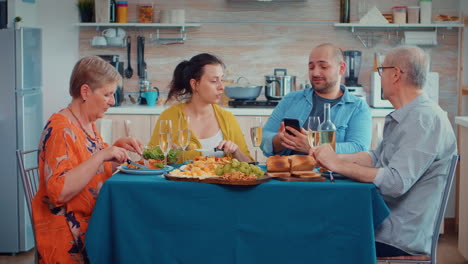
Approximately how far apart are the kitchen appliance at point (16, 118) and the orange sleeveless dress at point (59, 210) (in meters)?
1.92

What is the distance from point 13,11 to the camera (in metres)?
4.38

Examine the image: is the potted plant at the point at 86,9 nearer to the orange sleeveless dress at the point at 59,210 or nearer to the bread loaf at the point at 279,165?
the orange sleeveless dress at the point at 59,210

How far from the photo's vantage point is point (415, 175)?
2.52 meters

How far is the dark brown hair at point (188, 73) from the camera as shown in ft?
11.9

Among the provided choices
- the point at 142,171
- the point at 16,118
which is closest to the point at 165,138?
the point at 142,171

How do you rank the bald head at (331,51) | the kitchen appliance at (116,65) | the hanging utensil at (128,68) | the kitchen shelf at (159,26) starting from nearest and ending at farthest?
the bald head at (331,51), the kitchen appliance at (116,65), the kitchen shelf at (159,26), the hanging utensil at (128,68)

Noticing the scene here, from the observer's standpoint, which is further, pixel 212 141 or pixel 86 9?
pixel 86 9

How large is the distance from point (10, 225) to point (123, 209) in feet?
7.46

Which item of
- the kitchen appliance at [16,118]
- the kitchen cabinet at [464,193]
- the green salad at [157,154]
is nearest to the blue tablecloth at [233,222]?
the green salad at [157,154]

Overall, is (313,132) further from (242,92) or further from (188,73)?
(242,92)

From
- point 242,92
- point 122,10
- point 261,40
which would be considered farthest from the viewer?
point 261,40

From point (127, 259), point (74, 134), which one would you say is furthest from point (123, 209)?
point (74, 134)

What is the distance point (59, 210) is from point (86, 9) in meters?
3.37

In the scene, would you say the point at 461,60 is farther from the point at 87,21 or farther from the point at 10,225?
the point at 10,225
